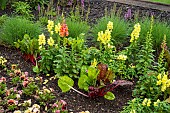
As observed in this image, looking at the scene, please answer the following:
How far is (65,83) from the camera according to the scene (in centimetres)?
475

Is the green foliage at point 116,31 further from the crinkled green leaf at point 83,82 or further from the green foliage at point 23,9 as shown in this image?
the green foliage at point 23,9

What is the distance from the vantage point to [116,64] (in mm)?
5137

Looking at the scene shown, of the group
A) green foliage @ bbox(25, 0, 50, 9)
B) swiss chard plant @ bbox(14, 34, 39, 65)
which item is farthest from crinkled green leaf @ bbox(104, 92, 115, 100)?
green foliage @ bbox(25, 0, 50, 9)

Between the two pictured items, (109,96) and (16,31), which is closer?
(109,96)

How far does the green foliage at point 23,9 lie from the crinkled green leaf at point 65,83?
2.54 metres

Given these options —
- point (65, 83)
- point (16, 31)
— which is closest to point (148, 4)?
point (16, 31)

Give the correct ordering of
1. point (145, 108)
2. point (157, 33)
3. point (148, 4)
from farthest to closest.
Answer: point (148, 4), point (157, 33), point (145, 108)

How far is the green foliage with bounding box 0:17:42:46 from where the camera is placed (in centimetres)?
572

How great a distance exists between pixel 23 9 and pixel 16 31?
5.36ft

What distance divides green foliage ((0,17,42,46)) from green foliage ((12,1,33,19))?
1250 mm

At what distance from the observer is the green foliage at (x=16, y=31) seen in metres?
5.72

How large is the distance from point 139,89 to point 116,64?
18.3 inches

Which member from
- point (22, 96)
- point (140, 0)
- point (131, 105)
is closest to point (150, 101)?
point (131, 105)

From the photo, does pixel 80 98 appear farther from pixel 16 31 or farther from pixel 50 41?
pixel 16 31
